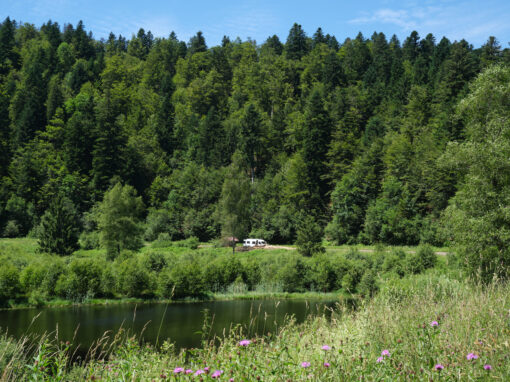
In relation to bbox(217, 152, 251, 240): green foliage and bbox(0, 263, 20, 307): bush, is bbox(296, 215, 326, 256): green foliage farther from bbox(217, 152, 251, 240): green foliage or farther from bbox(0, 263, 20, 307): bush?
bbox(0, 263, 20, 307): bush

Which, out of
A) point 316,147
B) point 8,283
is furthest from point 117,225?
point 316,147

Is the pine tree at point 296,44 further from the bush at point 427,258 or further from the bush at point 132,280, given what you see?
the bush at point 132,280

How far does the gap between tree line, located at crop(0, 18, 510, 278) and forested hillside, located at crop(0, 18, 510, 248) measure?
0.25 metres

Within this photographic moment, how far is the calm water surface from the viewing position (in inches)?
784

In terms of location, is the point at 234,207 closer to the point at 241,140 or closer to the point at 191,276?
the point at 191,276

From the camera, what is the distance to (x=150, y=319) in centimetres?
2066

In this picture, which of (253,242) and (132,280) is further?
(253,242)

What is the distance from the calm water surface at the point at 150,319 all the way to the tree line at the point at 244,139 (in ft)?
47.4

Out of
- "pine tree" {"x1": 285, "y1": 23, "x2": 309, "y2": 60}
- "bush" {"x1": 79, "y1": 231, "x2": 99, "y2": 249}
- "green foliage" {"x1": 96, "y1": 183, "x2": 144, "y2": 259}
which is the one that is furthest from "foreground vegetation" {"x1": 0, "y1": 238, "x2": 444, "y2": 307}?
"pine tree" {"x1": 285, "y1": 23, "x2": 309, "y2": 60}

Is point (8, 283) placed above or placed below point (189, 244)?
above

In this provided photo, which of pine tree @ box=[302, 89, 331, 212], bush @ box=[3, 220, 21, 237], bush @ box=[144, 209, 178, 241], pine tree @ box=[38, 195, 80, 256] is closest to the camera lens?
pine tree @ box=[38, 195, 80, 256]

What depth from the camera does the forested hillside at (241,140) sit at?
1976 inches

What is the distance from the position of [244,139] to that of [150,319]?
5129cm

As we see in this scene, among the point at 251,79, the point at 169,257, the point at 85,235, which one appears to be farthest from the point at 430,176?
the point at 251,79
